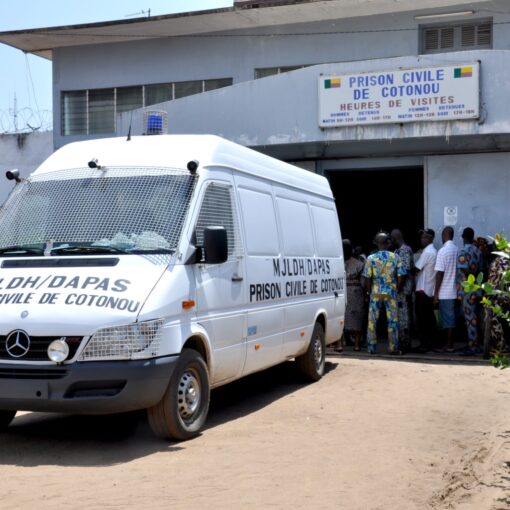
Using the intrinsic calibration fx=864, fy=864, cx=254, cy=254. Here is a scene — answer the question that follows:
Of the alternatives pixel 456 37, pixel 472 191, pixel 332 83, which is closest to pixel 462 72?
pixel 332 83

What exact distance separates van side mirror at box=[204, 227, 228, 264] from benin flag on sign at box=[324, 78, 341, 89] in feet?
25.8

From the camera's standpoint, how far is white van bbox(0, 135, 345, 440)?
6129 mm

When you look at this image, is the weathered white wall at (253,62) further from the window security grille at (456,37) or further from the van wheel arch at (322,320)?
the van wheel arch at (322,320)

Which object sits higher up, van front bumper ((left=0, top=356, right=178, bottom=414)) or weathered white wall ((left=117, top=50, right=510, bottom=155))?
weathered white wall ((left=117, top=50, right=510, bottom=155))

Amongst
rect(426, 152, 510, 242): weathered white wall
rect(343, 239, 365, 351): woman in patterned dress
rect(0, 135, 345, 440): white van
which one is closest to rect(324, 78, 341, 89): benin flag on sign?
rect(426, 152, 510, 242): weathered white wall

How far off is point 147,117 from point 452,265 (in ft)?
18.7

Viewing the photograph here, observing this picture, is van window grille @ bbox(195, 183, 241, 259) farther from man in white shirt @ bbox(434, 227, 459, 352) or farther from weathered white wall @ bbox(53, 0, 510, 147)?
weathered white wall @ bbox(53, 0, 510, 147)

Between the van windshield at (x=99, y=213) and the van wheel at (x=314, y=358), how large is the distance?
3.38m

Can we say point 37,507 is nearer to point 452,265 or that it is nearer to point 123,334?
point 123,334

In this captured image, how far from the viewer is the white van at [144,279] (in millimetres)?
6129

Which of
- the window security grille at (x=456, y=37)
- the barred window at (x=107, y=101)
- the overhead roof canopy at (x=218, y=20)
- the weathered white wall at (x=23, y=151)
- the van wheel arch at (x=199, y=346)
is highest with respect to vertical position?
the overhead roof canopy at (x=218, y=20)

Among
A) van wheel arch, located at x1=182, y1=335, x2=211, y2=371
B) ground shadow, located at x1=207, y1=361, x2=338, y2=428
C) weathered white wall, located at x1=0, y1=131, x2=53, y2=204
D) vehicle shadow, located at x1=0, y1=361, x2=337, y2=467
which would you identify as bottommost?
ground shadow, located at x1=207, y1=361, x2=338, y2=428

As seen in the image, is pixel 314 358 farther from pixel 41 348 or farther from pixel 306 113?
pixel 306 113

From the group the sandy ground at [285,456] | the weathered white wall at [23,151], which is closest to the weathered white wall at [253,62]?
the weathered white wall at [23,151]
